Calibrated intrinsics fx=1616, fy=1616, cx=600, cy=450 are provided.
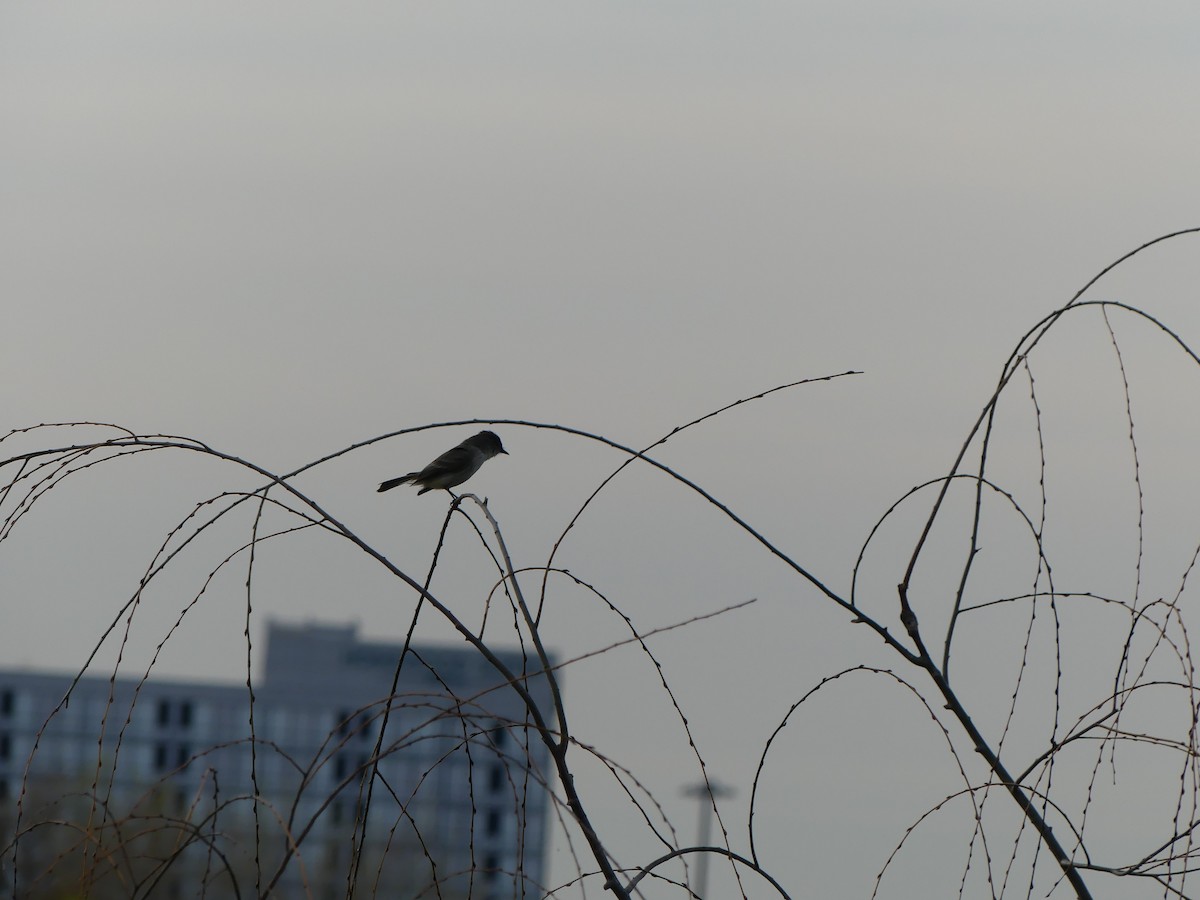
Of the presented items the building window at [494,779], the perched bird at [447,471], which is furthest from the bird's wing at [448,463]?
the building window at [494,779]

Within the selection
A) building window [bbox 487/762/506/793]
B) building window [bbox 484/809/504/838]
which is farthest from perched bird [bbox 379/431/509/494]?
building window [bbox 487/762/506/793]

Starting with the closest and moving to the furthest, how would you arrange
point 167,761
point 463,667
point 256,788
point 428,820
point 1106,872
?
point 256,788
point 1106,872
point 428,820
point 167,761
point 463,667

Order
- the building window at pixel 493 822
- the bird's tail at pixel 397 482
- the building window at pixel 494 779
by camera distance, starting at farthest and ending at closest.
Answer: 1. the building window at pixel 494 779
2. the building window at pixel 493 822
3. the bird's tail at pixel 397 482

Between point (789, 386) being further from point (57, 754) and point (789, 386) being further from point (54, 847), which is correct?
point (57, 754)

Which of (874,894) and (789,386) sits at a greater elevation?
(789,386)

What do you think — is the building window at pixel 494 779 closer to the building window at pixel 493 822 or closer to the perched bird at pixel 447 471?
the building window at pixel 493 822

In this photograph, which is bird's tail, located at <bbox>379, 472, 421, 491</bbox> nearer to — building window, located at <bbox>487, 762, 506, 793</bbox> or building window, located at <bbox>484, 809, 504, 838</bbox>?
building window, located at <bbox>484, 809, 504, 838</bbox>

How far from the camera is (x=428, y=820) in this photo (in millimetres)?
77625

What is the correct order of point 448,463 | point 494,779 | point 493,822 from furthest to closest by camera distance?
point 494,779, point 493,822, point 448,463

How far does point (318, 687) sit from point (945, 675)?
297ft

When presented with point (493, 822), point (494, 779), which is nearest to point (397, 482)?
point (493, 822)

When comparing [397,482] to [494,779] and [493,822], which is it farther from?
[494,779]

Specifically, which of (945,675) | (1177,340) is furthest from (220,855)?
(1177,340)

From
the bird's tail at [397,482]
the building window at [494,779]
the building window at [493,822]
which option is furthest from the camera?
the building window at [494,779]
